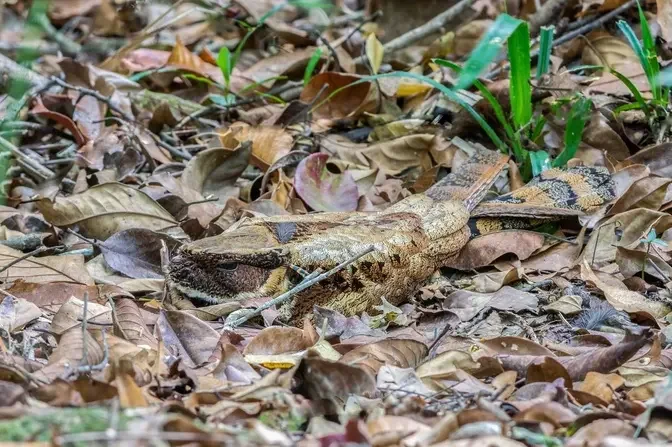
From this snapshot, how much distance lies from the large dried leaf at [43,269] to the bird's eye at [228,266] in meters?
0.64

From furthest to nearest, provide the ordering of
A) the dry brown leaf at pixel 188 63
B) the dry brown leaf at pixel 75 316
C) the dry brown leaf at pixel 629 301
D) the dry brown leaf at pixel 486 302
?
the dry brown leaf at pixel 188 63 → the dry brown leaf at pixel 486 302 → the dry brown leaf at pixel 629 301 → the dry brown leaf at pixel 75 316

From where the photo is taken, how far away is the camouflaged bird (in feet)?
10.7

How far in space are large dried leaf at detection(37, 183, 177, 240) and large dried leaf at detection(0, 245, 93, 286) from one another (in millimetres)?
301

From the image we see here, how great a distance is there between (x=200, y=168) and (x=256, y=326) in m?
1.51

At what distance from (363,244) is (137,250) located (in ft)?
3.26

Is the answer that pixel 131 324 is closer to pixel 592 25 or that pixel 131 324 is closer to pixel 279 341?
pixel 279 341

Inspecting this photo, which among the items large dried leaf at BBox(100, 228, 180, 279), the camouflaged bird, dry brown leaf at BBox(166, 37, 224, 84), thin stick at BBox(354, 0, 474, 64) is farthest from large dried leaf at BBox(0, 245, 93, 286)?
thin stick at BBox(354, 0, 474, 64)

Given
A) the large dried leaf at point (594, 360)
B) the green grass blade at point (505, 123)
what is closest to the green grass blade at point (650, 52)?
the green grass blade at point (505, 123)

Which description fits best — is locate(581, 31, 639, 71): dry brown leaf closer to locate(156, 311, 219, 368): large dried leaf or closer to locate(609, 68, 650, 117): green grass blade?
locate(609, 68, 650, 117): green grass blade

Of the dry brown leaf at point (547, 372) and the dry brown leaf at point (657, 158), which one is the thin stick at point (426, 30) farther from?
the dry brown leaf at point (547, 372)

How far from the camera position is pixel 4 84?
5.34m

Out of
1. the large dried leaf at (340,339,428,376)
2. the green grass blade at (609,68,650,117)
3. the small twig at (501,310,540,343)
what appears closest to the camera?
the large dried leaf at (340,339,428,376)

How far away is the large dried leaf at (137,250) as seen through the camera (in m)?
3.77

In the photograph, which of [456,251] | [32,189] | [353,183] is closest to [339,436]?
[456,251]
